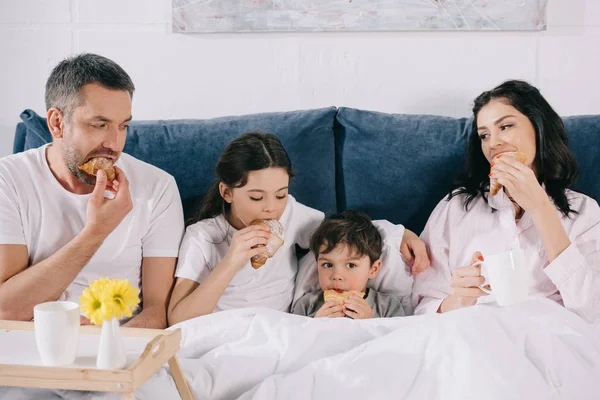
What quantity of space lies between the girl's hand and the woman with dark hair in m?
0.57

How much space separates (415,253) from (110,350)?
1.20 m

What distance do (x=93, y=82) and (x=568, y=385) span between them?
1.52m

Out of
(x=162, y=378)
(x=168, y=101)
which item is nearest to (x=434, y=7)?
(x=168, y=101)

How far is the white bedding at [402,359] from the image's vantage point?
1.60 metres

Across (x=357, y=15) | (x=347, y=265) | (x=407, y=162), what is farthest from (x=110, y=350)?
(x=357, y=15)

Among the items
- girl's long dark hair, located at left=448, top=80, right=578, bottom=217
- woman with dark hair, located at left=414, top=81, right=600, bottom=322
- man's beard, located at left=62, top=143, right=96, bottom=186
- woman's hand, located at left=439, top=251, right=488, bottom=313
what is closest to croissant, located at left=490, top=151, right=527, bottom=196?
woman with dark hair, located at left=414, top=81, right=600, bottom=322

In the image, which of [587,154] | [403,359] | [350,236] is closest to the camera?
[403,359]

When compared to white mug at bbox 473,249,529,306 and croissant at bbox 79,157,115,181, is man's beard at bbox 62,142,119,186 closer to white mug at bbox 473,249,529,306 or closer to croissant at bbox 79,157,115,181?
croissant at bbox 79,157,115,181

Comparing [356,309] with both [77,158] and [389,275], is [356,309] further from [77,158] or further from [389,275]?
[77,158]

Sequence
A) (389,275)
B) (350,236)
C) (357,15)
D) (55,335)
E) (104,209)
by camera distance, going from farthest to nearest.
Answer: (357,15), (389,275), (350,236), (104,209), (55,335)

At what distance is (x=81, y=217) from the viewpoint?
2.18 metres

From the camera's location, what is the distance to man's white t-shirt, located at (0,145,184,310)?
212 centimetres

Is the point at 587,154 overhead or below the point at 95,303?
overhead

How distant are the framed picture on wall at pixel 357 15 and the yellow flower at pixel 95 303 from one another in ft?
5.32
